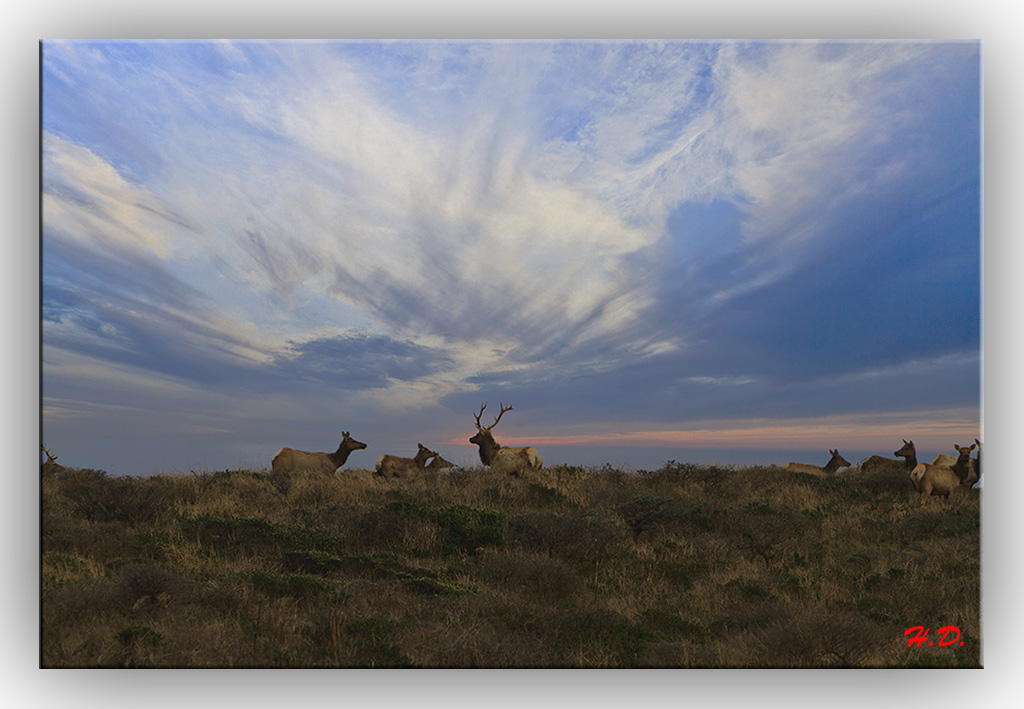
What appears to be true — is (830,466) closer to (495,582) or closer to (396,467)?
(495,582)

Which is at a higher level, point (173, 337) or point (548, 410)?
point (173, 337)

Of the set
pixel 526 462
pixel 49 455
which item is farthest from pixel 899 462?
pixel 49 455

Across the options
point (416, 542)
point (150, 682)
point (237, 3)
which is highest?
point (237, 3)

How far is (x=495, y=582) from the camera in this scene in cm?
550

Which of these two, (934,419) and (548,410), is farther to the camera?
(548,410)

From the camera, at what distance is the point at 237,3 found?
234 inches

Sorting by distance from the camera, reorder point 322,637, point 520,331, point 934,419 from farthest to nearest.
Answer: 1. point 520,331
2. point 934,419
3. point 322,637

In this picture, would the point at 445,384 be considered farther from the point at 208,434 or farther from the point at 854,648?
the point at 854,648

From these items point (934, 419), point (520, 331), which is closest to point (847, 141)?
point (934, 419)

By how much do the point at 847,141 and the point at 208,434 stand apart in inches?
256

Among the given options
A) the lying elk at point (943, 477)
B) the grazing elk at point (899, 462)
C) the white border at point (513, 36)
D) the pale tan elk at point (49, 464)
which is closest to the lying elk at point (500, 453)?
the white border at point (513, 36)

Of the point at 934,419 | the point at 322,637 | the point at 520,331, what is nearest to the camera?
the point at 322,637

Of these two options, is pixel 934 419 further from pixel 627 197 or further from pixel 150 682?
pixel 150 682
